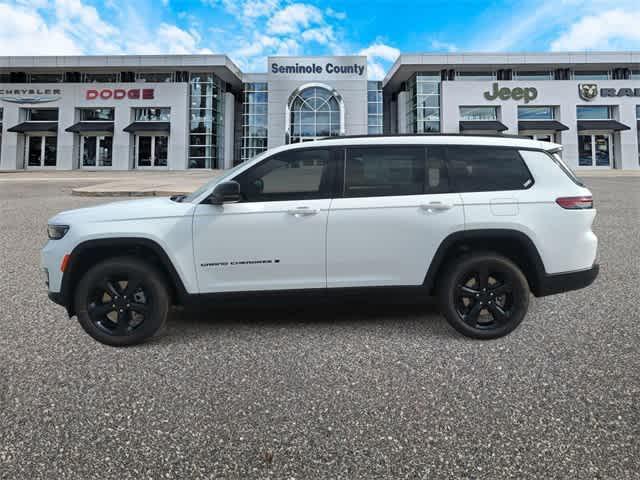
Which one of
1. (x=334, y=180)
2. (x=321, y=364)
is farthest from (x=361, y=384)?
(x=334, y=180)

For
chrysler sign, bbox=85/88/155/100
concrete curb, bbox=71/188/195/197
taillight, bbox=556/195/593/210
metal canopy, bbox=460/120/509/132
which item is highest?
chrysler sign, bbox=85/88/155/100

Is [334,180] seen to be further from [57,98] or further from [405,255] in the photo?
[57,98]

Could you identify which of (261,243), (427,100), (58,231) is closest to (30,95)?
(427,100)

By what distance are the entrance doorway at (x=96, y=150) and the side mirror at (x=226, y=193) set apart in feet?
137

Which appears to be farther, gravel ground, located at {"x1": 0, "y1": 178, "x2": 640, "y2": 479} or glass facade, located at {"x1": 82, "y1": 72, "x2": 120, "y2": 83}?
glass facade, located at {"x1": 82, "y1": 72, "x2": 120, "y2": 83}

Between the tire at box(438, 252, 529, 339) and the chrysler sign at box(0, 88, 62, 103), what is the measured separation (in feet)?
157

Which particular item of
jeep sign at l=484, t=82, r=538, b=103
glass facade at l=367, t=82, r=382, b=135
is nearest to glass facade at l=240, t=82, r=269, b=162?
glass facade at l=367, t=82, r=382, b=135

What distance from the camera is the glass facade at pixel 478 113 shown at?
4034 cm

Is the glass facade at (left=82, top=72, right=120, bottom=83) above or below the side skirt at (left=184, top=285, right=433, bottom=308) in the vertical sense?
above

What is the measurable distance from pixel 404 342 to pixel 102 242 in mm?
2702

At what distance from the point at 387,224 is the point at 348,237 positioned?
0.36 meters

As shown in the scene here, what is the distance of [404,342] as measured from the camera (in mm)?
3414

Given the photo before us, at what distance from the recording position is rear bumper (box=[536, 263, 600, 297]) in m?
3.55

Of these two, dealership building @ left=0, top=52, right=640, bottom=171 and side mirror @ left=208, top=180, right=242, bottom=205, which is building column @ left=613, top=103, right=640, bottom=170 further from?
side mirror @ left=208, top=180, right=242, bottom=205
